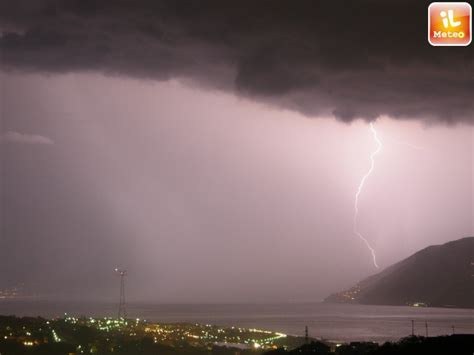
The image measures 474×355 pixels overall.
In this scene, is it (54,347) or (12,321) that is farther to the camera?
(12,321)

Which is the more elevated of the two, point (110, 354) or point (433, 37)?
point (433, 37)

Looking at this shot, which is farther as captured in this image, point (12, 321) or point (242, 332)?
point (242, 332)

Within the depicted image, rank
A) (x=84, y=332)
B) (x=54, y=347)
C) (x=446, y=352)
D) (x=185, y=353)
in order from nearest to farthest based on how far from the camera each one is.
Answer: (x=446, y=352) < (x=54, y=347) < (x=185, y=353) < (x=84, y=332)

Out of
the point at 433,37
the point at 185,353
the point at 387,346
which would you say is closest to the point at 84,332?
the point at 185,353

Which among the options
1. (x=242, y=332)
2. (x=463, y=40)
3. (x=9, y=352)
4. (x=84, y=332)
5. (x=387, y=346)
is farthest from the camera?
(x=242, y=332)

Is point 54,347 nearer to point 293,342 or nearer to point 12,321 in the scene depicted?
point 12,321

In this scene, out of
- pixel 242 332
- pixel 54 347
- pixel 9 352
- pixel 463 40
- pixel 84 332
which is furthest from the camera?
pixel 242 332

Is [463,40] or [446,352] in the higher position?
[463,40]

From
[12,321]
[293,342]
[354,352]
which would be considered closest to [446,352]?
[354,352]

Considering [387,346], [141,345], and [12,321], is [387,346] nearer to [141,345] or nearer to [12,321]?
[141,345]
